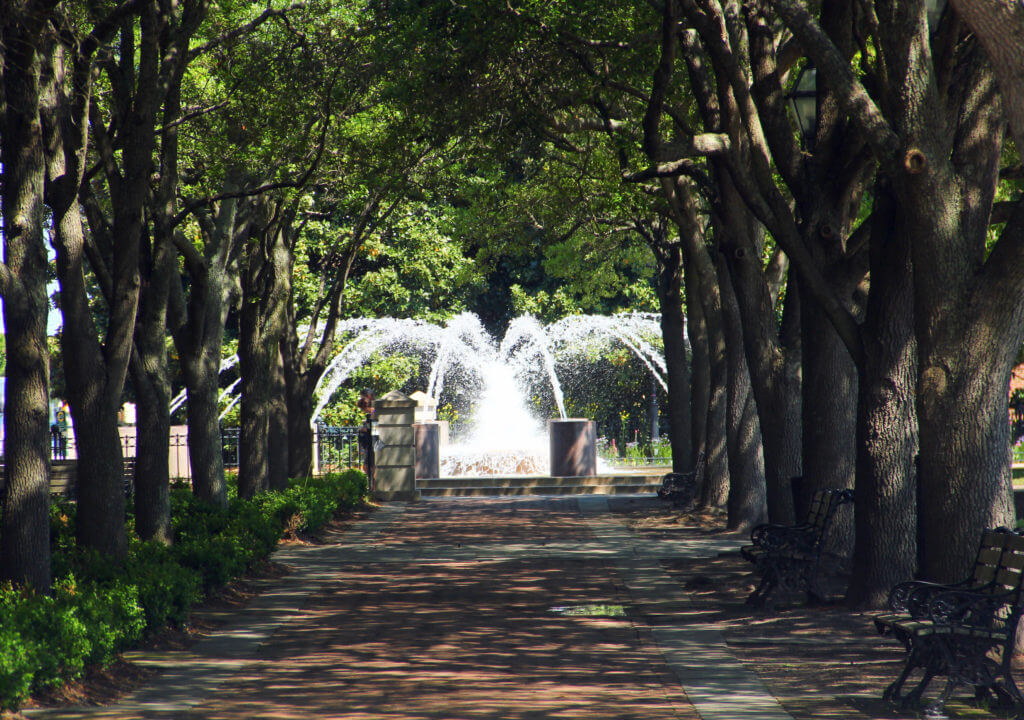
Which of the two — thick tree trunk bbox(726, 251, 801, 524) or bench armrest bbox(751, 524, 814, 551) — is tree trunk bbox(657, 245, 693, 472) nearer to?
thick tree trunk bbox(726, 251, 801, 524)

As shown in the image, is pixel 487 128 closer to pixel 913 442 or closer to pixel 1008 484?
pixel 913 442

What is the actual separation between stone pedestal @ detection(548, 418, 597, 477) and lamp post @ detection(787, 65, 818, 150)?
54.7ft

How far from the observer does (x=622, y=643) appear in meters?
9.15

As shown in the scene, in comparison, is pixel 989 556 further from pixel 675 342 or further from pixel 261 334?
pixel 675 342

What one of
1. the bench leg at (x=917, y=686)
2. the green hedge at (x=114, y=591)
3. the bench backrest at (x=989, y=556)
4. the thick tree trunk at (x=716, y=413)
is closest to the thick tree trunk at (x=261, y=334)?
the green hedge at (x=114, y=591)

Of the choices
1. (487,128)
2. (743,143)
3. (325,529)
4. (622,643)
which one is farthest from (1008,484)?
(325,529)

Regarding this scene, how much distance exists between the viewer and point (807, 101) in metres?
11.8

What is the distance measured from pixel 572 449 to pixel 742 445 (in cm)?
1181

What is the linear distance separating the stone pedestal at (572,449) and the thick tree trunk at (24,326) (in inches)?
788

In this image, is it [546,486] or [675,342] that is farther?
[546,486]

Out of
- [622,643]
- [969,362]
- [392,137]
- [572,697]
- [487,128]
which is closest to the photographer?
[572,697]

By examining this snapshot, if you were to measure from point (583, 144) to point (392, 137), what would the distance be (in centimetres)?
447

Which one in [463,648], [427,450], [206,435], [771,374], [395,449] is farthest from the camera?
[427,450]

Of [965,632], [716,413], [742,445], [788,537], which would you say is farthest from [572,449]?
[965,632]
